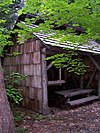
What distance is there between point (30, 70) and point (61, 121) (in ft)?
8.33

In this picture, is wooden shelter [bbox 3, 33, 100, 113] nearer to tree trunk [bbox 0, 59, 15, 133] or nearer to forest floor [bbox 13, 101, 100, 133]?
forest floor [bbox 13, 101, 100, 133]

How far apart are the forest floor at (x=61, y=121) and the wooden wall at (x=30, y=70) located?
0.44 m

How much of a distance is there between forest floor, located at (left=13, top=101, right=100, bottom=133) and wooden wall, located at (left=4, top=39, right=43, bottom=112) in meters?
0.44

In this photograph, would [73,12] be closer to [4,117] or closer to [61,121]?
[4,117]

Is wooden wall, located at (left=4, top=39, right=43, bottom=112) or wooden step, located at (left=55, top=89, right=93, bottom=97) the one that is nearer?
wooden wall, located at (left=4, top=39, right=43, bottom=112)

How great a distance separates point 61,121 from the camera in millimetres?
6438

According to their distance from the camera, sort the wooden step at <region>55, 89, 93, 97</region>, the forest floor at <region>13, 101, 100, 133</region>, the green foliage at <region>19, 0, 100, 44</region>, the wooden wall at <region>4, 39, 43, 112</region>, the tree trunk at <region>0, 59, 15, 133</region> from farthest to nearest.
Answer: the wooden step at <region>55, 89, 93, 97</region> → the wooden wall at <region>4, 39, 43, 112</region> → the forest floor at <region>13, 101, 100, 133</region> → the tree trunk at <region>0, 59, 15, 133</region> → the green foliage at <region>19, 0, 100, 44</region>

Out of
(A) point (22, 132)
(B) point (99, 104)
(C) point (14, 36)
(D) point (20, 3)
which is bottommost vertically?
(B) point (99, 104)

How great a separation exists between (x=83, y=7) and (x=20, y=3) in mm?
12641

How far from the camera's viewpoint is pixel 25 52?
8391 millimetres

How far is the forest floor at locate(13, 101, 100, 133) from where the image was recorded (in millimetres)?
5594

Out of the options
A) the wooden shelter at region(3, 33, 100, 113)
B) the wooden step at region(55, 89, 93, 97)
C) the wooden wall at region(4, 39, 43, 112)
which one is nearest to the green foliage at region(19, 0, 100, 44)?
the wooden shelter at region(3, 33, 100, 113)

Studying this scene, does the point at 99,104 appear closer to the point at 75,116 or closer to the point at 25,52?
Result: the point at 75,116

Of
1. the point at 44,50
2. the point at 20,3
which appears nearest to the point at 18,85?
the point at 44,50
